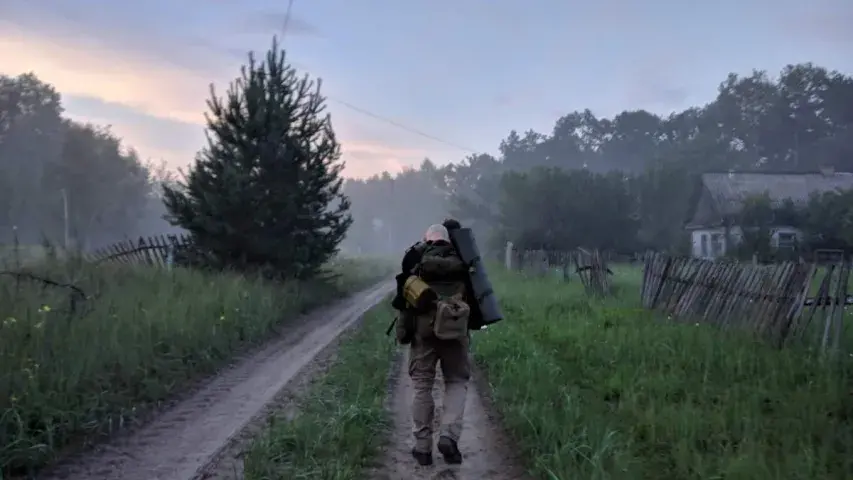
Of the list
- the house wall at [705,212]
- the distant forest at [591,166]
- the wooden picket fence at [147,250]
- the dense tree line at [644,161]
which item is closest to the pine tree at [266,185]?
the wooden picket fence at [147,250]

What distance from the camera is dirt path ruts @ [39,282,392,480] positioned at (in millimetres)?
5414

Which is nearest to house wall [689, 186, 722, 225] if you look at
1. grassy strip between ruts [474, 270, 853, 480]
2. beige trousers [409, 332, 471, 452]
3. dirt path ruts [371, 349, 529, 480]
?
grassy strip between ruts [474, 270, 853, 480]

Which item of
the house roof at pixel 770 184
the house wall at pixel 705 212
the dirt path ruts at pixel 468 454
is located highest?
the house roof at pixel 770 184

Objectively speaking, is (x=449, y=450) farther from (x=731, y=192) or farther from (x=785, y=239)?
(x=731, y=192)

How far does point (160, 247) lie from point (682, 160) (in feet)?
194

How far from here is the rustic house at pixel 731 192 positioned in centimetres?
4316

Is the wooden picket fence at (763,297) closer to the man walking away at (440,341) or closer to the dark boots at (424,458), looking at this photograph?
the man walking away at (440,341)

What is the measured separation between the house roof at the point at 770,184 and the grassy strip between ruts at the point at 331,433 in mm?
Result: 40483

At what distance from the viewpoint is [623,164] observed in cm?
9681

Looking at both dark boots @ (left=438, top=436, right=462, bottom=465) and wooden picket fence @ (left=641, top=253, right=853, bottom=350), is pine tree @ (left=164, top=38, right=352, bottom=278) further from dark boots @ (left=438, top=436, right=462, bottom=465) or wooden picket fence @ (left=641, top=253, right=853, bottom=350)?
dark boots @ (left=438, top=436, right=462, bottom=465)

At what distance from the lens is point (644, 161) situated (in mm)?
87438

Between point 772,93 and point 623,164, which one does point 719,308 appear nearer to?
point 772,93

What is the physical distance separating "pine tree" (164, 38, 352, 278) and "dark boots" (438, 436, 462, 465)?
475 inches

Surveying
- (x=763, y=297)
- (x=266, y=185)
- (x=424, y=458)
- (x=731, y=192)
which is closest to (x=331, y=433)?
(x=424, y=458)
